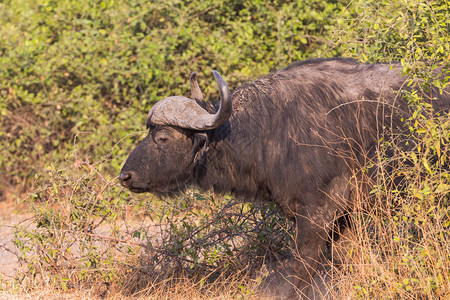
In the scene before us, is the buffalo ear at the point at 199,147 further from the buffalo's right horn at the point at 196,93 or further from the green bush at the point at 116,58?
the green bush at the point at 116,58

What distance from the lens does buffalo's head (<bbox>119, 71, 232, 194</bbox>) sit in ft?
15.0

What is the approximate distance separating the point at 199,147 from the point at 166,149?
0.24 meters

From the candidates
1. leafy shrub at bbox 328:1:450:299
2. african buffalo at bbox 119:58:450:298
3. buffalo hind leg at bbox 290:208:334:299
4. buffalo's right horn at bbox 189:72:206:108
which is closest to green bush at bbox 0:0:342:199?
buffalo's right horn at bbox 189:72:206:108

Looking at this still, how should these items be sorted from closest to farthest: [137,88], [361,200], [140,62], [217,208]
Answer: [361,200] → [217,208] → [140,62] → [137,88]

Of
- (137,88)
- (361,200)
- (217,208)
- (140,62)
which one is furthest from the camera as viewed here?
(137,88)

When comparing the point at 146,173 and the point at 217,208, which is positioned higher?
the point at 146,173

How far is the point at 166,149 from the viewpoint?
464cm

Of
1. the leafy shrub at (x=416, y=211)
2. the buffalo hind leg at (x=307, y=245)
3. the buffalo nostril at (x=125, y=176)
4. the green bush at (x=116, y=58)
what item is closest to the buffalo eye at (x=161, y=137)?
the buffalo nostril at (x=125, y=176)

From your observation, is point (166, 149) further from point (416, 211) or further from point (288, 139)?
point (416, 211)

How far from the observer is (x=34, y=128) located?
27.5 feet

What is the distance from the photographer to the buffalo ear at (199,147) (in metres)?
4.57

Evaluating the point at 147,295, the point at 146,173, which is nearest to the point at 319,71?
the point at 146,173

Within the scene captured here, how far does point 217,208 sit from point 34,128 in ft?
12.4

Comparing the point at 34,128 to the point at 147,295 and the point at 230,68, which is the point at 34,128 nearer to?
the point at 230,68
